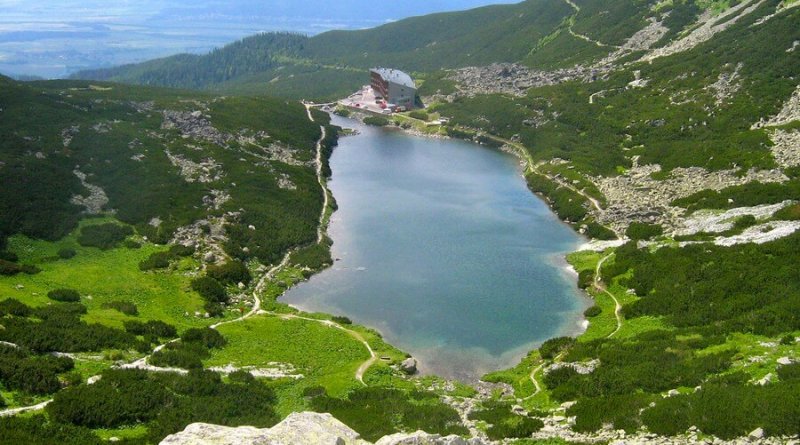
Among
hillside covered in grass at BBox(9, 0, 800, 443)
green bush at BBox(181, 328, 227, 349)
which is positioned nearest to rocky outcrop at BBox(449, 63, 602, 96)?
hillside covered in grass at BBox(9, 0, 800, 443)

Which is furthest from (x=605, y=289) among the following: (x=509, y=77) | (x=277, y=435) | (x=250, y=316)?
(x=509, y=77)

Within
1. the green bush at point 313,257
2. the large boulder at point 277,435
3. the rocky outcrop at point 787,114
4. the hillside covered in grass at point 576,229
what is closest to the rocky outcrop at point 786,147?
the hillside covered in grass at point 576,229

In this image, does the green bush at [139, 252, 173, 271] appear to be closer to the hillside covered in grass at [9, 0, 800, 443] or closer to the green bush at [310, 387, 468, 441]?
the hillside covered in grass at [9, 0, 800, 443]

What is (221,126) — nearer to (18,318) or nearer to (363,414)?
(18,318)

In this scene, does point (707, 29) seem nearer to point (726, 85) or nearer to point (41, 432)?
point (726, 85)

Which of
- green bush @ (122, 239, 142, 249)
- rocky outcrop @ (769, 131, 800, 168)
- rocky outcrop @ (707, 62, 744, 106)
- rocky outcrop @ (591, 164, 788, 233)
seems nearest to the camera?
green bush @ (122, 239, 142, 249)

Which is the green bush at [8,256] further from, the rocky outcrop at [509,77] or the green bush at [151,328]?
the rocky outcrop at [509,77]

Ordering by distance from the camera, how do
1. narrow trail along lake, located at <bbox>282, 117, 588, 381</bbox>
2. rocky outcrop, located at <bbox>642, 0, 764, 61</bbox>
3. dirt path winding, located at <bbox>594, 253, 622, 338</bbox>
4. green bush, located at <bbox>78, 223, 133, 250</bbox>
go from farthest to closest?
1. rocky outcrop, located at <bbox>642, 0, 764, 61</bbox>
2. green bush, located at <bbox>78, 223, 133, 250</bbox>
3. narrow trail along lake, located at <bbox>282, 117, 588, 381</bbox>
4. dirt path winding, located at <bbox>594, 253, 622, 338</bbox>
